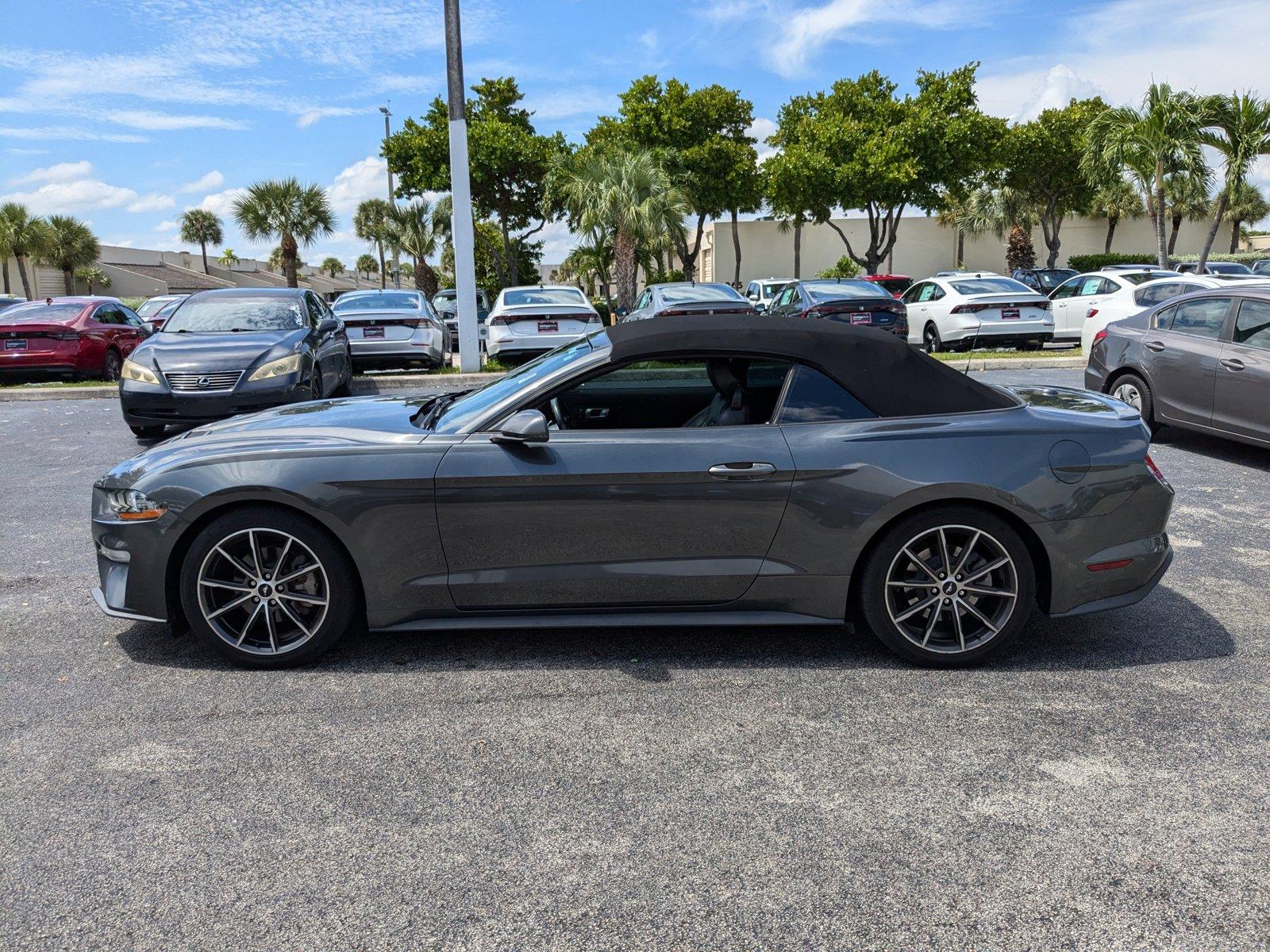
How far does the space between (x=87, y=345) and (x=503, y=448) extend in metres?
14.6

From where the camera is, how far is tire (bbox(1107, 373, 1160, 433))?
30.5ft

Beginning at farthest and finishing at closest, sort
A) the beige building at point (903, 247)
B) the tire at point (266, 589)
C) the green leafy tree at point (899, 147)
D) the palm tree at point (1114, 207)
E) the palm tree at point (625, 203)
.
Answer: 1. the beige building at point (903, 247)
2. the palm tree at point (1114, 207)
3. the green leafy tree at point (899, 147)
4. the palm tree at point (625, 203)
5. the tire at point (266, 589)

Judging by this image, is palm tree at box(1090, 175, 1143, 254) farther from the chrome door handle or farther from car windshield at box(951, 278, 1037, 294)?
the chrome door handle

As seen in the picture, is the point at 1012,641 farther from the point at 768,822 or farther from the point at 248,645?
the point at 248,645

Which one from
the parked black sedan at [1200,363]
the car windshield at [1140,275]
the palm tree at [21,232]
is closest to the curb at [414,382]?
the car windshield at [1140,275]

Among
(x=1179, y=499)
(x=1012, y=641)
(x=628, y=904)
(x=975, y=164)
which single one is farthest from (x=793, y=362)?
(x=975, y=164)

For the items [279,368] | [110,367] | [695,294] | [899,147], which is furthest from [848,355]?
[899,147]

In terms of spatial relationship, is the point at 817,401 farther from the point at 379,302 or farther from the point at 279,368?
the point at 379,302

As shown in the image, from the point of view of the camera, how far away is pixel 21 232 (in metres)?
56.8

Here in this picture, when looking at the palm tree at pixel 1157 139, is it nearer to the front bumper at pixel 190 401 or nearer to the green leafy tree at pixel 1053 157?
the green leafy tree at pixel 1053 157

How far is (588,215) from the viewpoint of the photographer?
3488 cm

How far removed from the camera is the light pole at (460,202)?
1521 cm

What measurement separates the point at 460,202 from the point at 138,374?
6662 millimetres

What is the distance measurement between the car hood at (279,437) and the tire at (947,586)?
2.02m
